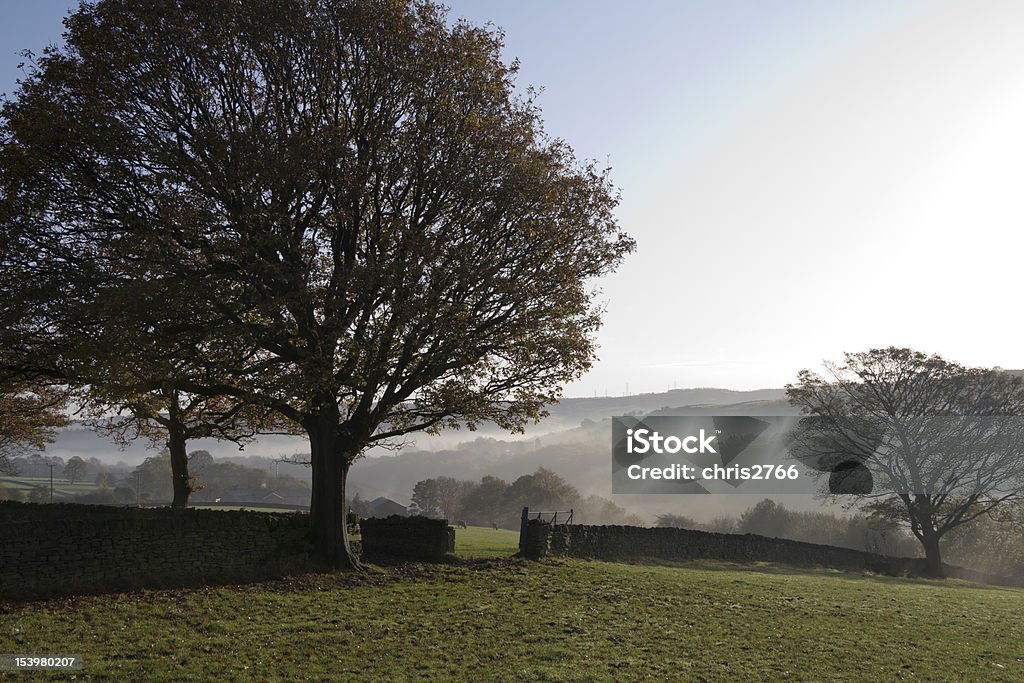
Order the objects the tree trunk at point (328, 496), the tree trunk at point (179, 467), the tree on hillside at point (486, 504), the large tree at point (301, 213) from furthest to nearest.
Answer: the tree on hillside at point (486, 504)
the tree trunk at point (179, 467)
the tree trunk at point (328, 496)
the large tree at point (301, 213)

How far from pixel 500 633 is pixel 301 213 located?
11.4m

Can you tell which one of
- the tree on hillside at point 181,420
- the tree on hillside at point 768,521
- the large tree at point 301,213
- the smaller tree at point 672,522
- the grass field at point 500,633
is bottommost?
the smaller tree at point 672,522

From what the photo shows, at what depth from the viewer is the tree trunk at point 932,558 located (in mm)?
42625

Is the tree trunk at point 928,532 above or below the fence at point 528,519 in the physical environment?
below

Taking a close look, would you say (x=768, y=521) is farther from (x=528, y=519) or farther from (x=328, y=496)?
(x=328, y=496)

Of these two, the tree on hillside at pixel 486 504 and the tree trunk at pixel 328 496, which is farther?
the tree on hillside at pixel 486 504

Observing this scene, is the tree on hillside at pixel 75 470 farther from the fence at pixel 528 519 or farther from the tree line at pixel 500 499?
the fence at pixel 528 519

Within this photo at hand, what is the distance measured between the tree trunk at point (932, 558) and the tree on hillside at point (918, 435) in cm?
7

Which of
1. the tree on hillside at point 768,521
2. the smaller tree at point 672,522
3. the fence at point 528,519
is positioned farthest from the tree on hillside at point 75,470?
the fence at point 528,519

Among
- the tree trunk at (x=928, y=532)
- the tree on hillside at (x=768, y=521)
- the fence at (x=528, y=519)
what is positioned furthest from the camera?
the tree on hillside at (x=768, y=521)

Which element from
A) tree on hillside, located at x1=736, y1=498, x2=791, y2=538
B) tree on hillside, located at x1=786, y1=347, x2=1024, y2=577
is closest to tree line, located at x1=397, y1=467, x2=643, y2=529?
tree on hillside, located at x1=736, y1=498, x2=791, y2=538

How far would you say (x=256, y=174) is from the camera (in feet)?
54.0

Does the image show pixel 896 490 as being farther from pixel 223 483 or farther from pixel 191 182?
pixel 223 483

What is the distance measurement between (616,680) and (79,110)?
16.9m
